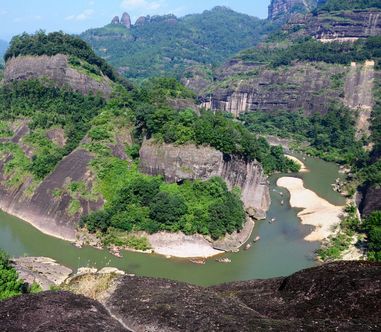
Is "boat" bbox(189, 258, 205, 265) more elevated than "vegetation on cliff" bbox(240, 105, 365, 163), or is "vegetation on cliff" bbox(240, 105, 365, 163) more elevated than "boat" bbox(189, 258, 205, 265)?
"vegetation on cliff" bbox(240, 105, 365, 163)

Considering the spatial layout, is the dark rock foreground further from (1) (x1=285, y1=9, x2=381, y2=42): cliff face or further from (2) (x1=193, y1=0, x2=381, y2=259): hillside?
(1) (x1=285, y1=9, x2=381, y2=42): cliff face

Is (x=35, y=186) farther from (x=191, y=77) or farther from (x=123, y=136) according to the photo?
(x=191, y=77)

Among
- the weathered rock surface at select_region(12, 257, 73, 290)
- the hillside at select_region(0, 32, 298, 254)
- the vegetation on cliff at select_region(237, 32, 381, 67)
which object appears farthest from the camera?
the vegetation on cliff at select_region(237, 32, 381, 67)

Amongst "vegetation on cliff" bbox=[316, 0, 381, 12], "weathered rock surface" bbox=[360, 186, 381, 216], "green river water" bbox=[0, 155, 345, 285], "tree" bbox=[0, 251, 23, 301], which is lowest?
"green river water" bbox=[0, 155, 345, 285]

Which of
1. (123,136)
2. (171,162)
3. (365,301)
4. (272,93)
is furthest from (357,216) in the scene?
(272,93)

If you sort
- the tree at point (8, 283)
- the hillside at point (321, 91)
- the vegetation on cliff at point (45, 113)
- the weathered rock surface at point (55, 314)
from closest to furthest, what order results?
the weathered rock surface at point (55, 314)
the tree at point (8, 283)
the vegetation on cliff at point (45, 113)
the hillside at point (321, 91)

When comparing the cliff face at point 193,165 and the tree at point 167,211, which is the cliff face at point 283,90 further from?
the tree at point 167,211

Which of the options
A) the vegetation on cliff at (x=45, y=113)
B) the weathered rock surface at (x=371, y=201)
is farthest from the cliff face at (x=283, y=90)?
the vegetation on cliff at (x=45, y=113)

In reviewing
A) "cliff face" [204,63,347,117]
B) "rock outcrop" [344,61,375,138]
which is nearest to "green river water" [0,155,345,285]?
"rock outcrop" [344,61,375,138]
